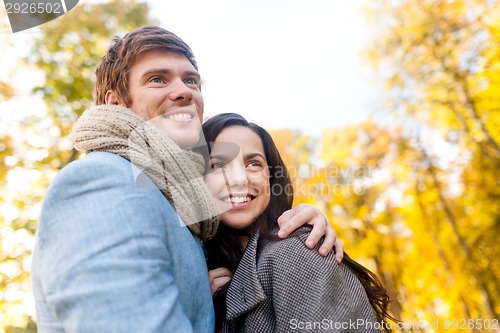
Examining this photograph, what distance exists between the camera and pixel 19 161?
7.77 metres

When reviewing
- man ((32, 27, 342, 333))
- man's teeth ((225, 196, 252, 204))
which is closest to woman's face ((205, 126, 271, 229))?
man's teeth ((225, 196, 252, 204))

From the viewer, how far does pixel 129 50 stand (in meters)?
2.11

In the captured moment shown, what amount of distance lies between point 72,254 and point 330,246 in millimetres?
1174

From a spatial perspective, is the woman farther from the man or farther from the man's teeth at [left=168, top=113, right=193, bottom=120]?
the man's teeth at [left=168, top=113, right=193, bottom=120]

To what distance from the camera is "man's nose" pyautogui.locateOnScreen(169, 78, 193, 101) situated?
6.89 ft

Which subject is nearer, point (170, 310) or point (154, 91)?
point (170, 310)

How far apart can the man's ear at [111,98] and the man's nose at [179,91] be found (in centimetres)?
29

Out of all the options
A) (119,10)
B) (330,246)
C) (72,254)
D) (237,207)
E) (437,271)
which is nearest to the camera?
(72,254)

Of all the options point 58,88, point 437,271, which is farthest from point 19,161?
point 437,271

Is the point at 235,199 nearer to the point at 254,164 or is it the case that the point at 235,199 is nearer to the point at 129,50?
the point at 254,164

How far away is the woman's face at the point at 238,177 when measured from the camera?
2.31m

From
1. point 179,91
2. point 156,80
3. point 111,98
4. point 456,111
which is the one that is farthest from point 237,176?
point 456,111

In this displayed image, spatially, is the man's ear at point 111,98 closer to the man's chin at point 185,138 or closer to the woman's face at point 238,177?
the man's chin at point 185,138

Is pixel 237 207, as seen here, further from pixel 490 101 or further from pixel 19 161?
pixel 490 101
